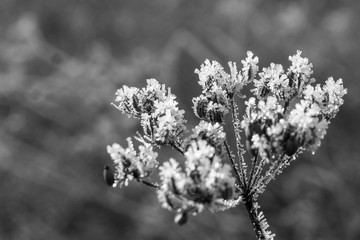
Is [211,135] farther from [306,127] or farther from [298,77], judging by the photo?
[298,77]

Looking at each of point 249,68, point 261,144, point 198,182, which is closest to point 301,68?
point 249,68

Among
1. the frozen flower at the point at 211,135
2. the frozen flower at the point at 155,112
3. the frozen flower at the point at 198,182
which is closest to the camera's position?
the frozen flower at the point at 198,182

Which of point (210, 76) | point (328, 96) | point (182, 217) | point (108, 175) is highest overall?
point (210, 76)

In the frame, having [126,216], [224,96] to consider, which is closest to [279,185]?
[126,216]

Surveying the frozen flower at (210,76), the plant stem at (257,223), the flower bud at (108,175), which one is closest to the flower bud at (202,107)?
the frozen flower at (210,76)

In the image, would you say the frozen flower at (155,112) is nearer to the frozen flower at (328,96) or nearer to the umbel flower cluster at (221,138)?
the umbel flower cluster at (221,138)

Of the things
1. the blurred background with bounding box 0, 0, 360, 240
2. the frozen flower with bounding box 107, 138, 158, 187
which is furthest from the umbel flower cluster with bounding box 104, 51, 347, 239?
the blurred background with bounding box 0, 0, 360, 240
